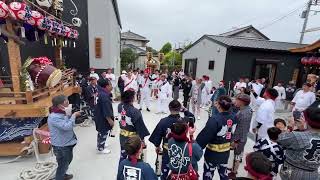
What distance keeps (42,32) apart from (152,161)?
440 cm

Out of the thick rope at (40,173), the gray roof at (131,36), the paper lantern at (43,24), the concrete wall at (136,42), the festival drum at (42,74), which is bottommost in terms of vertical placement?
the thick rope at (40,173)

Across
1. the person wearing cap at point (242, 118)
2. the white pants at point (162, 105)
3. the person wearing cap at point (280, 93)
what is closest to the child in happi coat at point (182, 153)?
the person wearing cap at point (242, 118)

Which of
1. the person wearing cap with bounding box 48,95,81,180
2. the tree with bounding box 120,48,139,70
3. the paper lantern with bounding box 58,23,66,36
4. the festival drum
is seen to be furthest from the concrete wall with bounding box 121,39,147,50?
the person wearing cap with bounding box 48,95,81,180

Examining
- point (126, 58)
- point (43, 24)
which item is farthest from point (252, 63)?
point (126, 58)

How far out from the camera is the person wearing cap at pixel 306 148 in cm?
234

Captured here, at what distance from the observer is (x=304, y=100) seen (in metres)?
5.80

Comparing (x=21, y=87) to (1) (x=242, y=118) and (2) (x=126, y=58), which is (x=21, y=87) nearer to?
(1) (x=242, y=118)

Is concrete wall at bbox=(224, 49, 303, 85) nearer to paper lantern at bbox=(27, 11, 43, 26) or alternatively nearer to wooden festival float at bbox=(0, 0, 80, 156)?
wooden festival float at bbox=(0, 0, 80, 156)

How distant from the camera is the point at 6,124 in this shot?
4.80 metres

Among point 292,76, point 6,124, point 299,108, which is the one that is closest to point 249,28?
point 292,76

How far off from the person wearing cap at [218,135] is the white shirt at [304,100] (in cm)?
368

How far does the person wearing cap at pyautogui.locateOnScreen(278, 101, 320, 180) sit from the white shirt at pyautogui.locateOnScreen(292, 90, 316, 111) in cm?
387

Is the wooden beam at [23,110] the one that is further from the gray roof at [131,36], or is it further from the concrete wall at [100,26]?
the gray roof at [131,36]

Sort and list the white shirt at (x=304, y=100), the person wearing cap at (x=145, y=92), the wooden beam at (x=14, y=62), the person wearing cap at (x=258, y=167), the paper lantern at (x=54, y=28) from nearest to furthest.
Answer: the person wearing cap at (x=258, y=167) → the wooden beam at (x=14, y=62) → the white shirt at (x=304, y=100) → the paper lantern at (x=54, y=28) → the person wearing cap at (x=145, y=92)
